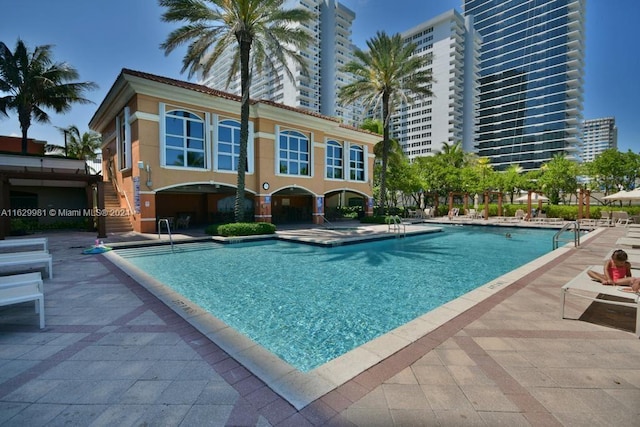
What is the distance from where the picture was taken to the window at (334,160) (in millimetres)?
24359

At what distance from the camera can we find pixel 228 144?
18625 millimetres

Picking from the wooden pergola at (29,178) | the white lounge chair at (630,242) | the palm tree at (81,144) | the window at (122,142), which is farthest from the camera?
the palm tree at (81,144)

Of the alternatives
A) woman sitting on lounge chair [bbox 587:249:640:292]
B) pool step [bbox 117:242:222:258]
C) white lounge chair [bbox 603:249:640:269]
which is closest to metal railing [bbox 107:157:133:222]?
pool step [bbox 117:242:222:258]

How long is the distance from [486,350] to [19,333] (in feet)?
20.1

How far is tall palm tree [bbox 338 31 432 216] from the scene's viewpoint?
20.6 m

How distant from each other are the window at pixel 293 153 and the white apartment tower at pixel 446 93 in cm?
7252

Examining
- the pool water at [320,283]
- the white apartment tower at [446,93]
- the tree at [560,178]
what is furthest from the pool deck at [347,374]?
the white apartment tower at [446,93]

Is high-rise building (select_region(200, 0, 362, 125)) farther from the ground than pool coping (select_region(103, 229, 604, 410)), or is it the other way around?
high-rise building (select_region(200, 0, 362, 125))

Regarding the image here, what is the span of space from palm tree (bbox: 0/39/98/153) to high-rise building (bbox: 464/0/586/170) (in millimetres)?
99651

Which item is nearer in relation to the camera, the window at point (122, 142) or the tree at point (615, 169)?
the window at point (122, 142)

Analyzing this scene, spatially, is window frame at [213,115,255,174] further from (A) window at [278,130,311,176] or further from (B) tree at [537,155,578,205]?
(B) tree at [537,155,578,205]

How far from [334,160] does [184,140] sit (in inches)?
478

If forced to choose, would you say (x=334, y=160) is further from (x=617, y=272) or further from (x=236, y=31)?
(x=617, y=272)

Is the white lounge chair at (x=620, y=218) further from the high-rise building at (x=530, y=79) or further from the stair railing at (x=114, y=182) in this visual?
the high-rise building at (x=530, y=79)
